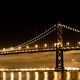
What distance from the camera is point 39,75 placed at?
4469cm

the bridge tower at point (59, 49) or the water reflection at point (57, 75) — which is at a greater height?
the bridge tower at point (59, 49)

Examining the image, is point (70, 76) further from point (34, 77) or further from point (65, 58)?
point (65, 58)

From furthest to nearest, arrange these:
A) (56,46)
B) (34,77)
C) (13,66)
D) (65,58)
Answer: (65,58) < (13,66) < (56,46) < (34,77)

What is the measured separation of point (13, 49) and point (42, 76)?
17.8ft

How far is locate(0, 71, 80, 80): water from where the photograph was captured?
4312 centimetres

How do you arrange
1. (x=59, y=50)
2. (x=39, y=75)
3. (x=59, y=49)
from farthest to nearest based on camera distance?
(x=59, y=50), (x=59, y=49), (x=39, y=75)

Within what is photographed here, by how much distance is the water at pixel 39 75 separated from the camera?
43.1 metres

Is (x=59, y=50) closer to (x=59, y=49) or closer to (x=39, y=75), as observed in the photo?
(x=59, y=49)

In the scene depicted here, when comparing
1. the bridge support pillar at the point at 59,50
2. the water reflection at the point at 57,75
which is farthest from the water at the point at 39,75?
the bridge support pillar at the point at 59,50

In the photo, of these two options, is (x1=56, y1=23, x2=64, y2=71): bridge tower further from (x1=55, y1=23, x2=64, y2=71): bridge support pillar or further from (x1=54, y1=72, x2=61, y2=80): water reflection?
(x1=54, y1=72, x2=61, y2=80): water reflection

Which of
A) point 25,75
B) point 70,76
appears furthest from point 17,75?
point 70,76

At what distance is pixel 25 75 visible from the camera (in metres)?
45.0

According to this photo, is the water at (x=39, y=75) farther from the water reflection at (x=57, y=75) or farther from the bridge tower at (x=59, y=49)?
the bridge tower at (x=59, y=49)

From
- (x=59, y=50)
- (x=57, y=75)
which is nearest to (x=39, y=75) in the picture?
(x=57, y=75)
